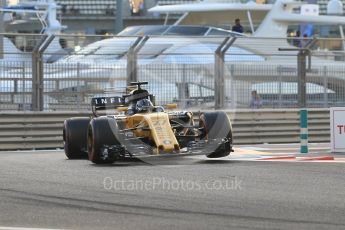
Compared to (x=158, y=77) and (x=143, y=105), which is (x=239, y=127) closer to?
Answer: (x=158, y=77)

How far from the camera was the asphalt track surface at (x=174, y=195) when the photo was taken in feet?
30.1

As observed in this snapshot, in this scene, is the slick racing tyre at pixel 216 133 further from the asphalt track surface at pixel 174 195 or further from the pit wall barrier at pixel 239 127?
the pit wall barrier at pixel 239 127

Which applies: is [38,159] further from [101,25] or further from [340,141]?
[101,25]

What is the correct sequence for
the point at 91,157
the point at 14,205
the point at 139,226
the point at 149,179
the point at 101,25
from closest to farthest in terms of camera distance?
the point at 139,226 < the point at 14,205 < the point at 149,179 < the point at 91,157 < the point at 101,25

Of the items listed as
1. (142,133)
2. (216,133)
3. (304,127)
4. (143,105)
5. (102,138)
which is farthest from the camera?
(304,127)

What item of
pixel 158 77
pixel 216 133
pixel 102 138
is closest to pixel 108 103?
pixel 102 138

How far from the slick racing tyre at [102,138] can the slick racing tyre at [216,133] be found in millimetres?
1485

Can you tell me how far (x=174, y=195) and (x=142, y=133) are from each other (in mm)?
4194

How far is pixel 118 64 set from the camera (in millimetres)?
21547

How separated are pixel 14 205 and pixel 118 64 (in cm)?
1144

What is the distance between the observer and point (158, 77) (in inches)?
848

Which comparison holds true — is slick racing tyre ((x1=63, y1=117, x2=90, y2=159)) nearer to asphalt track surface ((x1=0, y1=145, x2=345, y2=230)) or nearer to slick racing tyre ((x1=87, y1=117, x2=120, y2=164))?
asphalt track surface ((x1=0, y1=145, x2=345, y2=230))

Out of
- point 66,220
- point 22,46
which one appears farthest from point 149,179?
point 22,46

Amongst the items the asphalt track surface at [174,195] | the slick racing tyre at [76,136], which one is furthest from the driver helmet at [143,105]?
the slick racing tyre at [76,136]
